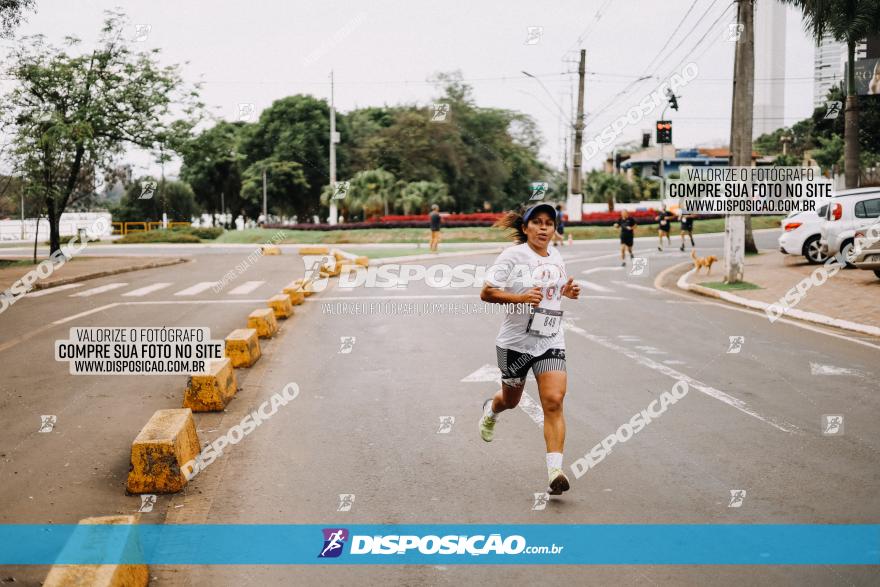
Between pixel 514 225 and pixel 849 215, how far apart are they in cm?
1735

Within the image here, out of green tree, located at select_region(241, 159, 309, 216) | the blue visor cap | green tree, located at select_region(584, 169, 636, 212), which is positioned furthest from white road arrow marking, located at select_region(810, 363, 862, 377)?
green tree, located at select_region(584, 169, 636, 212)

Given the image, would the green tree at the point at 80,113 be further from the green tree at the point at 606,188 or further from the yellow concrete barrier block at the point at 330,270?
the green tree at the point at 606,188

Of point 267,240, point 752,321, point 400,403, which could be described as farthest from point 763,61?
point 400,403

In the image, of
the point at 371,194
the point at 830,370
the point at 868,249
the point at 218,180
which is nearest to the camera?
the point at 830,370

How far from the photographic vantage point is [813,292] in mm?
17625

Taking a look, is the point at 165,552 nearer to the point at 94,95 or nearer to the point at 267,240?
the point at 94,95

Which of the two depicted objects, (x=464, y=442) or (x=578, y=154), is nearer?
(x=464, y=442)

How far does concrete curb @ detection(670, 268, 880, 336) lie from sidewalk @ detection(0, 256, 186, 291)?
51.1 feet

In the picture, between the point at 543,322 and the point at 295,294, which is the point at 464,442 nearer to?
the point at 543,322

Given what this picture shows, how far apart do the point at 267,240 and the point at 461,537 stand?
4560 centimetres

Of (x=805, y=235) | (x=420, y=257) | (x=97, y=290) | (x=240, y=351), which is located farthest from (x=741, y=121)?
(x=97, y=290)

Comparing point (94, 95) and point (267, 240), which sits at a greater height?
point (94, 95)

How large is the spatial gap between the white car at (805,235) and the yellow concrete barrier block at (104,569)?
72.1 ft

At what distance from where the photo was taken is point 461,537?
16.1 ft
